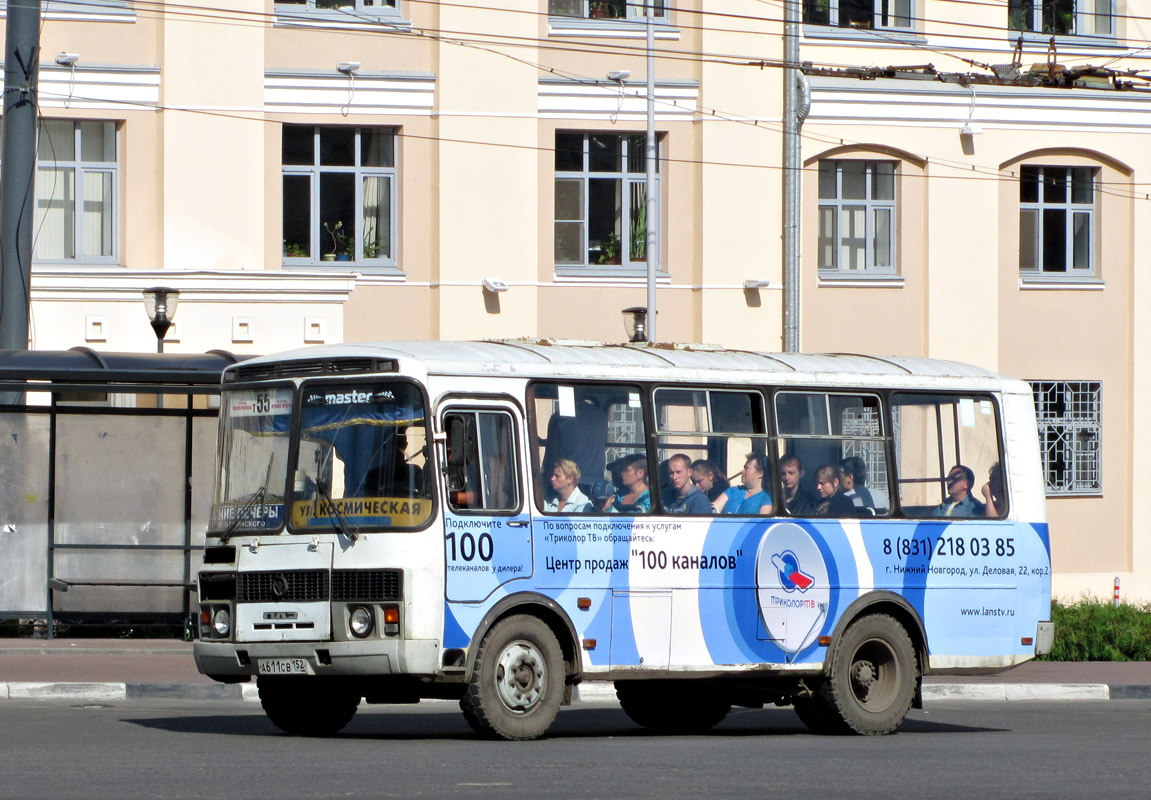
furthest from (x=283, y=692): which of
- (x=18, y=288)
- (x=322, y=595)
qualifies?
(x=18, y=288)

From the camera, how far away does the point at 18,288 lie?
2183 cm

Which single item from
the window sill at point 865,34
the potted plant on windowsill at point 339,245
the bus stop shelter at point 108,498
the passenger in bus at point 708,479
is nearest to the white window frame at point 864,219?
the window sill at point 865,34

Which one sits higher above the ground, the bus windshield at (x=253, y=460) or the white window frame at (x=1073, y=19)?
the white window frame at (x=1073, y=19)

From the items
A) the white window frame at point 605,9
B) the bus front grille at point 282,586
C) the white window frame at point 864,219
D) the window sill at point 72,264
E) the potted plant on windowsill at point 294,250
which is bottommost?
the bus front grille at point 282,586

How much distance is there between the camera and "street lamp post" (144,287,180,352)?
23.6 metres

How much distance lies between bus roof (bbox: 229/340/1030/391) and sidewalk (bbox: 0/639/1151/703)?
4.63 metres

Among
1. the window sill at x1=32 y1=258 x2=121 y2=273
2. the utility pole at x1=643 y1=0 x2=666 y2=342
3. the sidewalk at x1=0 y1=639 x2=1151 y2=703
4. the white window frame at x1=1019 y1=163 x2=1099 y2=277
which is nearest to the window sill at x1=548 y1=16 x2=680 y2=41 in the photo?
the utility pole at x1=643 y1=0 x2=666 y2=342

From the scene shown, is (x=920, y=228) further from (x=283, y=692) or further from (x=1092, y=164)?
(x=283, y=692)

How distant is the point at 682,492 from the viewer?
523 inches

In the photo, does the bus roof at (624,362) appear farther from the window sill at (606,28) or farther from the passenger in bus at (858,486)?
the window sill at (606,28)

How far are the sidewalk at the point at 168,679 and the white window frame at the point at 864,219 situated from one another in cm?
953

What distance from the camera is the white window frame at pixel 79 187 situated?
87.5 ft

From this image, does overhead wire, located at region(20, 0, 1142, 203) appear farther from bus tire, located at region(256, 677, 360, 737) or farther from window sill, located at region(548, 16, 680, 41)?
bus tire, located at region(256, 677, 360, 737)

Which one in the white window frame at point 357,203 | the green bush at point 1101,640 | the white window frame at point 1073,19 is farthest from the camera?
the white window frame at point 1073,19
